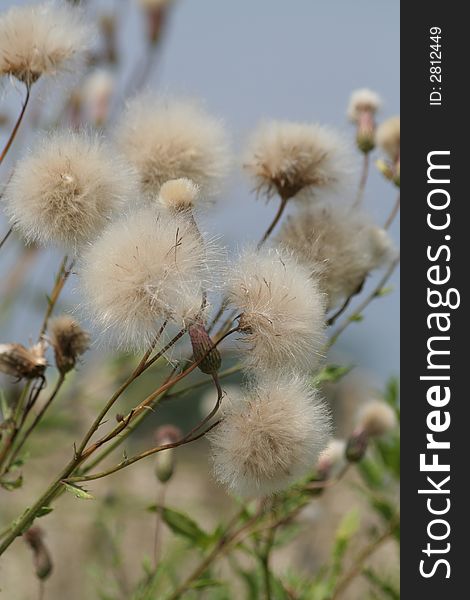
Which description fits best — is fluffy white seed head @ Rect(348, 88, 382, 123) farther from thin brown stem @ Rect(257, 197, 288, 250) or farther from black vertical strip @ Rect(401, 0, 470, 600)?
thin brown stem @ Rect(257, 197, 288, 250)

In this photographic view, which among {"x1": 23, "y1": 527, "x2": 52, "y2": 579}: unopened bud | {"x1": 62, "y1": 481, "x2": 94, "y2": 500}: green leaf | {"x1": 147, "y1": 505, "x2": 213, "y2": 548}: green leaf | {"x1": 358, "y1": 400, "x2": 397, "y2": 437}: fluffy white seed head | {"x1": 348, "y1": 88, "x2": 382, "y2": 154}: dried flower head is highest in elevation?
{"x1": 348, "y1": 88, "x2": 382, "y2": 154}: dried flower head

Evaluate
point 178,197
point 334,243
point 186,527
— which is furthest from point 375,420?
point 178,197

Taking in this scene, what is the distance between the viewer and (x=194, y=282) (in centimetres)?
90

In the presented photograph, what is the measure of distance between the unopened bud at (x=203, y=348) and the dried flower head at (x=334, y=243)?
234mm

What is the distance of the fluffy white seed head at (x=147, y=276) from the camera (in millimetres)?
899

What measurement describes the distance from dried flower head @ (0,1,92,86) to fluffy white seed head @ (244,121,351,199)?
281mm

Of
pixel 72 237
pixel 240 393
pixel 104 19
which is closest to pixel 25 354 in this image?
pixel 72 237

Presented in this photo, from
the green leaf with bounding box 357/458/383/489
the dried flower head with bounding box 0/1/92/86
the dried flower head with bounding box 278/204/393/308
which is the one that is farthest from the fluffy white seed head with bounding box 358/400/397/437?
the dried flower head with bounding box 0/1/92/86

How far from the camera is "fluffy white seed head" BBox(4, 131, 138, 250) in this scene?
103 centimetres

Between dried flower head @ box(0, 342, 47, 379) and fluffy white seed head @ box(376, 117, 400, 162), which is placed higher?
fluffy white seed head @ box(376, 117, 400, 162)

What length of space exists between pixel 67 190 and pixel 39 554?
0.63 meters

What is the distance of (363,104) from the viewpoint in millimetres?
1584

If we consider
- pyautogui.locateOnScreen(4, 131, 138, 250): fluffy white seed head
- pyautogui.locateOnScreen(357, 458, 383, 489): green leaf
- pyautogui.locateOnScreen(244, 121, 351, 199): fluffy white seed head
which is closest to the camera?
pyautogui.locateOnScreen(4, 131, 138, 250): fluffy white seed head

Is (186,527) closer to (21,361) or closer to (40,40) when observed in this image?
(21,361)
